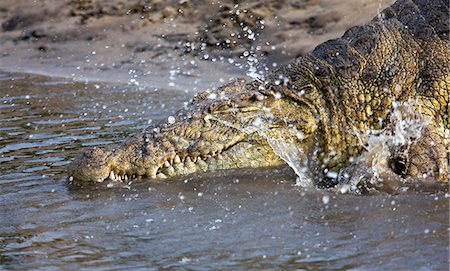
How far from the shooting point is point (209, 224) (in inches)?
207

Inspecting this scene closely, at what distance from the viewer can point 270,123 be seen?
242 inches

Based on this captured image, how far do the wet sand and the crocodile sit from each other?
3.48 metres

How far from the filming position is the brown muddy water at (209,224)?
15.3 ft

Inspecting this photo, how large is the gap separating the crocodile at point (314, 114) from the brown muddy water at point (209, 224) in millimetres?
163

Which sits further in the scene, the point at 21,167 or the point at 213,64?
the point at 213,64

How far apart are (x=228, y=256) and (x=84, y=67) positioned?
6.97 metres

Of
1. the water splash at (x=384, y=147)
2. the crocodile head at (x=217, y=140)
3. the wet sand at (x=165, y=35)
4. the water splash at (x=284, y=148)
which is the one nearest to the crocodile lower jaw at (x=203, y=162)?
the crocodile head at (x=217, y=140)

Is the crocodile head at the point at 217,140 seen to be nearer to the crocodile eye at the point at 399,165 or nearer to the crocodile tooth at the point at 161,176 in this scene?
the crocodile tooth at the point at 161,176

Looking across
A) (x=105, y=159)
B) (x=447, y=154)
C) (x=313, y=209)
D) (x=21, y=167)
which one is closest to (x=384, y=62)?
(x=447, y=154)

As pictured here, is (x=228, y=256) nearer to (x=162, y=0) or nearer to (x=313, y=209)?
(x=313, y=209)

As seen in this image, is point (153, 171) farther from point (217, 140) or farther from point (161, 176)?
point (217, 140)

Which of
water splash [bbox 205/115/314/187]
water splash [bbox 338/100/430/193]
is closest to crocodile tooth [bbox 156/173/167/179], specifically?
water splash [bbox 205/115/314/187]

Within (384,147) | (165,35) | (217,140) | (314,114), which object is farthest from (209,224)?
(165,35)

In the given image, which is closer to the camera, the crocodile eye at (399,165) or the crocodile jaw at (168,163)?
the crocodile eye at (399,165)
